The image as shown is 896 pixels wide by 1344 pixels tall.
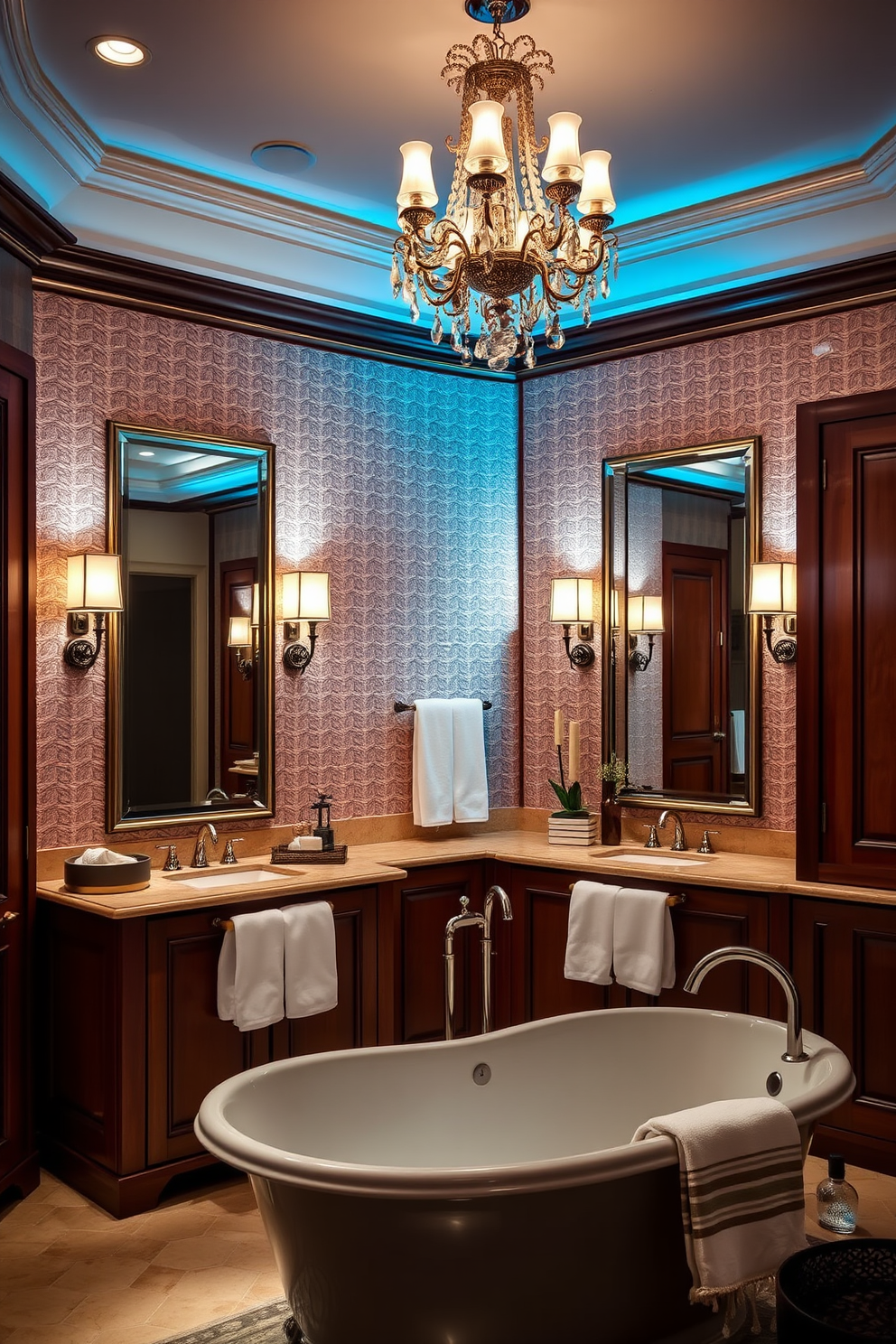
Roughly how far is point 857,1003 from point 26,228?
329 centimetres

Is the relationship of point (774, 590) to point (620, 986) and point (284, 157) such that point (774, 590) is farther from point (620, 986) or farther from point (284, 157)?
point (284, 157)

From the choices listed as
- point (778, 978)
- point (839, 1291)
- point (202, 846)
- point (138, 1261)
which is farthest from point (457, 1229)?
point (202, 846)

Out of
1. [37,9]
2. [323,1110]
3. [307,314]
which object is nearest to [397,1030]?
[323,1110]

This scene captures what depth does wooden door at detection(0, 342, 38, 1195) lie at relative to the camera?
3.31 m

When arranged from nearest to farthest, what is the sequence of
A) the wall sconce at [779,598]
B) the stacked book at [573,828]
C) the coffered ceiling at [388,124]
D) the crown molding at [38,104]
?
the crown molding at [38,104] → the coffered ceiling at [388,124] → the wall sconce at [779,598] → the stacked book at [573,828]

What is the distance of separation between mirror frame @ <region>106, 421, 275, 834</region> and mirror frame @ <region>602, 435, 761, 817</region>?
4.36 feet

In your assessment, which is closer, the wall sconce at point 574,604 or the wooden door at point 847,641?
the wooden door at point 847,641

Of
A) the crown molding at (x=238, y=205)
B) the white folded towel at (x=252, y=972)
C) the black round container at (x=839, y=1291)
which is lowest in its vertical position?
the black round container at (x=839, y=1291)

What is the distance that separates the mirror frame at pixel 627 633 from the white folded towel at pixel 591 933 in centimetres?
59

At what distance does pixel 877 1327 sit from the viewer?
85.9 inches

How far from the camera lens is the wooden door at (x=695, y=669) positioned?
4258mm

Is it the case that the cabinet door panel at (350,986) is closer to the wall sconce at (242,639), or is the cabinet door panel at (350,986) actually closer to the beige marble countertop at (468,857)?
the beige marble countertop at (468,857)

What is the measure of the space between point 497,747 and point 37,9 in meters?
3.08

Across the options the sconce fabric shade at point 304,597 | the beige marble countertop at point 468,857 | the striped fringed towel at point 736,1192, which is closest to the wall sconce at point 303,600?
the sconce fabric shade at point 304,597
